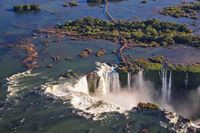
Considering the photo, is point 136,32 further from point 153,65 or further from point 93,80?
point 93,80

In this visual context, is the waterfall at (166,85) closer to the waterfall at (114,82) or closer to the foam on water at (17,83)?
the waterfall at (114,82)

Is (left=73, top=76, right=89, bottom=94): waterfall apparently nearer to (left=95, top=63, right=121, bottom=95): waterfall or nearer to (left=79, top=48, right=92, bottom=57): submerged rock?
(left=95, top=63, right=121, bottom=95): waterfall

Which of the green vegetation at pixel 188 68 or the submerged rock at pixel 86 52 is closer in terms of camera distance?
the green vegetation at pixel 188 68

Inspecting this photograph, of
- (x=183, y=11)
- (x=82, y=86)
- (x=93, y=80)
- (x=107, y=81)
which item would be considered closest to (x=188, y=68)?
(x=107, y=81)

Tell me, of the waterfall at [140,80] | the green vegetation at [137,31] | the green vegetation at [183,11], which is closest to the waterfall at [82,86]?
the waterfall at [140,80]

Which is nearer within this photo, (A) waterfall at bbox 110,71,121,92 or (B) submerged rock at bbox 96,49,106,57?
(A) waterfall at bbox 110,71,121,92

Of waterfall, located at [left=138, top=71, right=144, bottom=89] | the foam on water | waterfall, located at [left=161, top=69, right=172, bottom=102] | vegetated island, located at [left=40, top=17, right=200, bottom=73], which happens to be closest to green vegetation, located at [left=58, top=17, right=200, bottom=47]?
vegetated island, located at [left=40, top=17, right=200, bottom=73]
